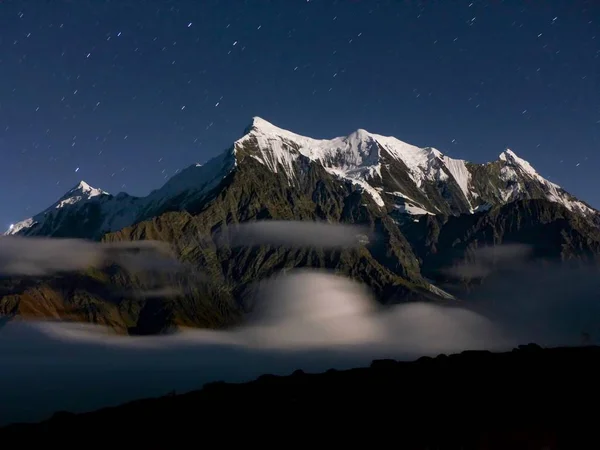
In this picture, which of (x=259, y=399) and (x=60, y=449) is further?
(x=259, y=399)

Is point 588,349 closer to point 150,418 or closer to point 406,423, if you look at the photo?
point 406,423

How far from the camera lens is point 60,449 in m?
31.5

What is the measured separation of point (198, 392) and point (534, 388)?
20.0 metres

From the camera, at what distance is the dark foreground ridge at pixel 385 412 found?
33.4 meters

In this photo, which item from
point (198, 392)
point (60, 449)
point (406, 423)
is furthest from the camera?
point (198, 392)

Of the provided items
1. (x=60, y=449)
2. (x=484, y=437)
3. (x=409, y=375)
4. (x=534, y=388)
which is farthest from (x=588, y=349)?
(x=60, y=449)

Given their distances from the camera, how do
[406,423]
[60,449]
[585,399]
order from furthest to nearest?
[585,399] → [406,423] → [60,449]

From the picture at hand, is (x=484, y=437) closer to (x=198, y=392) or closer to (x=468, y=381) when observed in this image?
(x=468, y=381)

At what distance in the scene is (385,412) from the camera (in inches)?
1406

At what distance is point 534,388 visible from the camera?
38.7 m

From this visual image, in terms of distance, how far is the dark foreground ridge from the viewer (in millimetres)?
33375

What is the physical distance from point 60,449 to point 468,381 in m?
23.3

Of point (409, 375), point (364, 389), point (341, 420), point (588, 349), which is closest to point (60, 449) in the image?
point (341, 420)

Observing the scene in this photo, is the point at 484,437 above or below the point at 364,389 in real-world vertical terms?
below
